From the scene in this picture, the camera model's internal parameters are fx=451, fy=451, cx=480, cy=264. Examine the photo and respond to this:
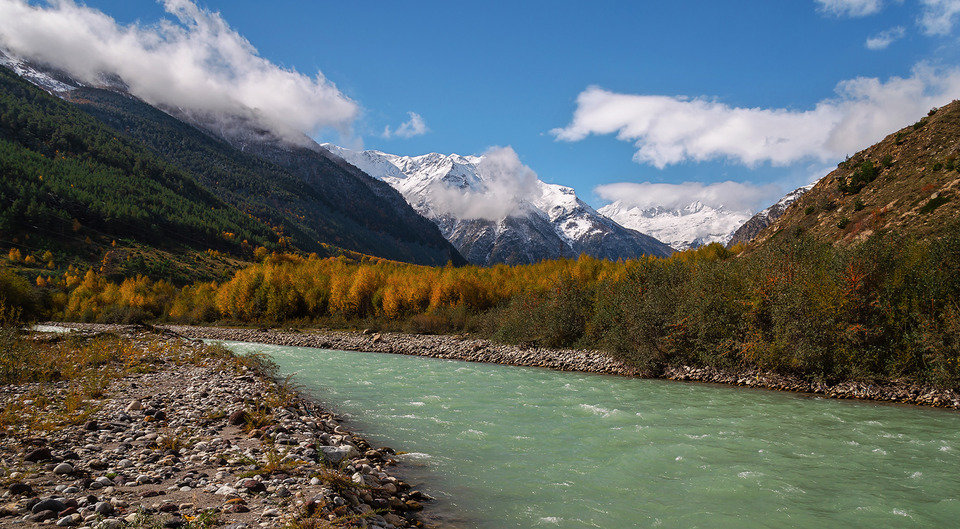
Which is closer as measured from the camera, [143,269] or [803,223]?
[803,223]

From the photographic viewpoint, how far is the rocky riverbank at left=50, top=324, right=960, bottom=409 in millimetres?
24547

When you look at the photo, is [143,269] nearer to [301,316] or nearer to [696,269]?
[301,316]

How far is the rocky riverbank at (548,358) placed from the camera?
80.5ft

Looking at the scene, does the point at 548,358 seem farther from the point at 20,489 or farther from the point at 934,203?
the point at 934,203

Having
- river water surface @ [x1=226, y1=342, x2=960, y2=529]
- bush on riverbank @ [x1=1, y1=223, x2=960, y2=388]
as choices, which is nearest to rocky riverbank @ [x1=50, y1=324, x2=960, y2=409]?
bush on riverbank @ [x1=1, y1=223, x2=960, y2=388]

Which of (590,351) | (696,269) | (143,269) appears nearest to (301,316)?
(590,351)

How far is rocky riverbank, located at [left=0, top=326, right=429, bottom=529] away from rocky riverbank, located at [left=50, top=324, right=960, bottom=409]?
82.7 ft

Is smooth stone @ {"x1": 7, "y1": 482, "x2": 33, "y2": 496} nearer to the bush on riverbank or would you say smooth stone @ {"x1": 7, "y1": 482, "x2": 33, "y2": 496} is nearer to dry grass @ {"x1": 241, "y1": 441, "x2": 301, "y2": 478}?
dry grass @ {"x1": 241, "y1": 441, "x2": 301, "y2": 478}

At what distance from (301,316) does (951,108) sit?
3988 inches

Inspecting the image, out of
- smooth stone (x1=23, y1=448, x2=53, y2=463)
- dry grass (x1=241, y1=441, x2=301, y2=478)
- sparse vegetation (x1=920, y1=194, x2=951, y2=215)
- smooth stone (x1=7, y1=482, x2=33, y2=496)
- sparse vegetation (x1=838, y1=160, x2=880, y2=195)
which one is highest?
sparse vegetation (x1=838, y1=160, x2=880, y2=195)

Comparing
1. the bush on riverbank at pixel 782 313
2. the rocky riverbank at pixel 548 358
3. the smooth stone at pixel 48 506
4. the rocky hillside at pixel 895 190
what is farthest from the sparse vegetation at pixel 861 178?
the smooth stone at pixel 48 506

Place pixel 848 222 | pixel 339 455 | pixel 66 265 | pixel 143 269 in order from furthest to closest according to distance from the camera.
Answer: pixel 143 269 → pixel 66 265 → pixel 848 222 → pixel 339 455

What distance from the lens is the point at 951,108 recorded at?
2203 inches

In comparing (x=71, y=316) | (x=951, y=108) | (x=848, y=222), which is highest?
(x=951, y=108)
